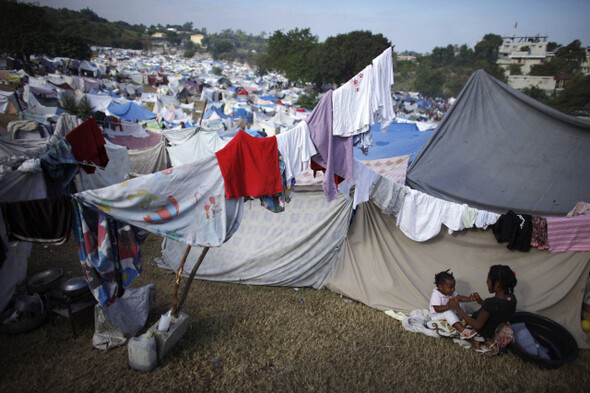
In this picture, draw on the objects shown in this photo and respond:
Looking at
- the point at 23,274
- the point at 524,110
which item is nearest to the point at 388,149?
the point at 524,110

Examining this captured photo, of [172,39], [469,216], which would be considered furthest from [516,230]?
[172,39]

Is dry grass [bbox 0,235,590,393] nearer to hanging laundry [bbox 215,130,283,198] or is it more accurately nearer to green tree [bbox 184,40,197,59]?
hanging laundry [bbox 215,130,283,198]

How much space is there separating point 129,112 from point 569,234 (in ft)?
59.2

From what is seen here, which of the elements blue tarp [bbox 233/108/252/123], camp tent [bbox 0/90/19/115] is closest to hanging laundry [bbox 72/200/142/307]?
camp tent [bbox 0/90/19/115]

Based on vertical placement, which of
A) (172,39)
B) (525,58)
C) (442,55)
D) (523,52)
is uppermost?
(172,39)

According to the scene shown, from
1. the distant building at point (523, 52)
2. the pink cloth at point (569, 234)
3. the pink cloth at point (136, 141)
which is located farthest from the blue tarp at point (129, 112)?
the distant building at point (523, 52)

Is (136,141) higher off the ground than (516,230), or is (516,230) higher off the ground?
(516,230)

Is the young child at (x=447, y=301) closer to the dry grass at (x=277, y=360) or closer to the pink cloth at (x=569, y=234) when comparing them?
the dry grass at (x=277, y=360)

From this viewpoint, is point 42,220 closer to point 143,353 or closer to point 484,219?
point 143,353

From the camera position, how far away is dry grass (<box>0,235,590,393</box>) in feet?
10.2

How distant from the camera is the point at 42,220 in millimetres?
3041

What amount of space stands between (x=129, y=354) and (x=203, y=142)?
7.37 metres

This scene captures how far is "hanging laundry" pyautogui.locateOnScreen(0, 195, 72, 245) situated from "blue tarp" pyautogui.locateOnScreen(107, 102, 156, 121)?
1494 centimetres

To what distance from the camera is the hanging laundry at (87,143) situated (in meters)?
3.21
